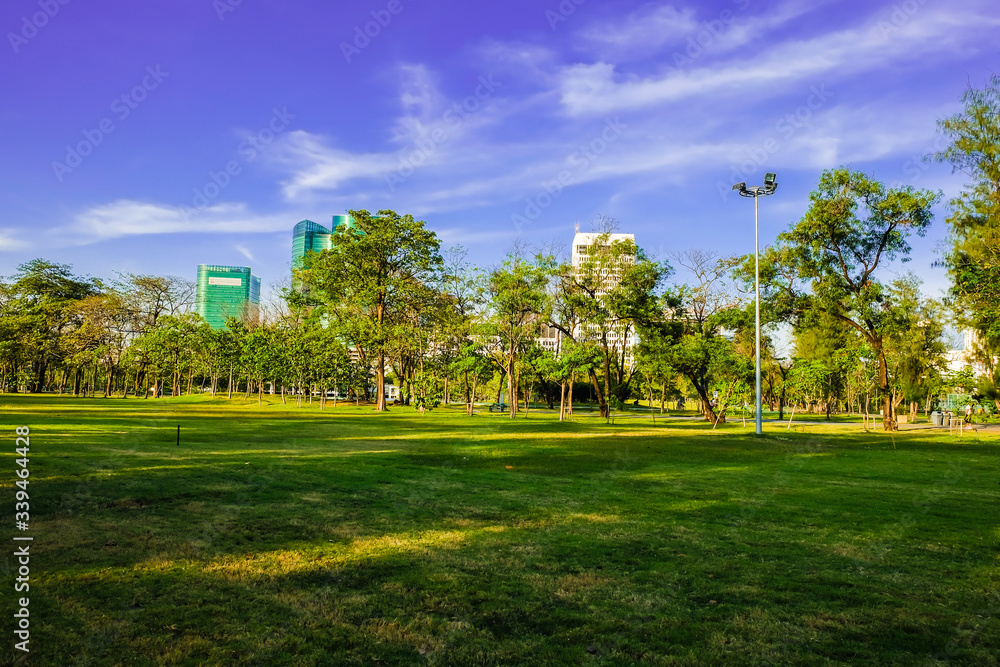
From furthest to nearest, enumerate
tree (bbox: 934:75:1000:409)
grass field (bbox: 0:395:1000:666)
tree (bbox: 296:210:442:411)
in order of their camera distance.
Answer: tree (bbox: 296:210:442:411) < tree (bbox: 934:75:1000:409) < grass field (bbox: 0:395:1000:666)

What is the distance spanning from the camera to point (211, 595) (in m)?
4.64

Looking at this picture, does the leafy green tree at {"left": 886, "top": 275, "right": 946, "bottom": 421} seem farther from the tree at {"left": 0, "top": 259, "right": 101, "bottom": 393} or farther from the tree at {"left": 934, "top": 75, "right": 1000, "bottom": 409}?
the tree at {"left": 0, "top": 259, "right": 101, "bottom": 393}

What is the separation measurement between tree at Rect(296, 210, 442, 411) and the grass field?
33132mm

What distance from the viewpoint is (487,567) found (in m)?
5.58

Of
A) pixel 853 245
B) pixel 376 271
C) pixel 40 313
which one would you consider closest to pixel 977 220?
pixel 853 245

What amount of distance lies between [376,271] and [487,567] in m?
42.2

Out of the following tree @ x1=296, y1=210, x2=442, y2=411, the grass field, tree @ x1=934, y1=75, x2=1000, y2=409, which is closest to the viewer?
the grass field

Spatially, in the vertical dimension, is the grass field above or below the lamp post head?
below

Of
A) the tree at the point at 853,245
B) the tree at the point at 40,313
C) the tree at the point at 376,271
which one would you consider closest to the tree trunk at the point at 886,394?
the tree at the point at 853,245

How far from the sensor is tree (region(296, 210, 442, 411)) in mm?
44844

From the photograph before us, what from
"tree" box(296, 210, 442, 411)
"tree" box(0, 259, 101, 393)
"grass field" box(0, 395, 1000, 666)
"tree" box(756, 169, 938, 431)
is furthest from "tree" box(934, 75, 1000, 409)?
"tree" box(0, 259, 101, 393)

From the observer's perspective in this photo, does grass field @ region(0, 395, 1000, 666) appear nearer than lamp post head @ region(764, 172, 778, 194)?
Yes

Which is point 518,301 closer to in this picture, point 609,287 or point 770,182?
point 609,287

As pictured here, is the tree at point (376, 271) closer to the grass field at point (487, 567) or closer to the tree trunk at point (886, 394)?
the tree trunk at point (886, 394)
